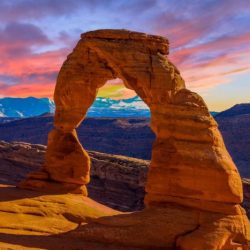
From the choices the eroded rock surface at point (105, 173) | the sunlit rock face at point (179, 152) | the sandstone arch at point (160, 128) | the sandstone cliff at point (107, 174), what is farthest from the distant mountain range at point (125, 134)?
the sunlit rock face at point (179, 152)

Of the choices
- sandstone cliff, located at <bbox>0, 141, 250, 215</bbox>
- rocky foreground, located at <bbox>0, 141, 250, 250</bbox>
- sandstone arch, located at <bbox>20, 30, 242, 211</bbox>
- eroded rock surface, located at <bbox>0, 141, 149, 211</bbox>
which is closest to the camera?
rocky foreground, located at <bbox>0, 141, 250, 250</bbox>

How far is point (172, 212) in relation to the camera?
17.5 metres

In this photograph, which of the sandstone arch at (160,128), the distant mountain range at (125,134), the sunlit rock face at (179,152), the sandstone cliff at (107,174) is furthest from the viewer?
the distant mountain range at (125,134)

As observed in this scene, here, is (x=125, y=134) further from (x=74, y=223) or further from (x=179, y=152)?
(x=179, y=152)

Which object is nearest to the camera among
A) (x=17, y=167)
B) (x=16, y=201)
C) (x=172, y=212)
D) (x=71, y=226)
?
(x=172, y=212)

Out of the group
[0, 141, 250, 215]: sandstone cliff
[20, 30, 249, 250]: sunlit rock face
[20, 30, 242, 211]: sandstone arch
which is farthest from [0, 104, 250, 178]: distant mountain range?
[20, 30, 249, 250]: sunlit rock face

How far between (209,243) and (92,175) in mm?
34882

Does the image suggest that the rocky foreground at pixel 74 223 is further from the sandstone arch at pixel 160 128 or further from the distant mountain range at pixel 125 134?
the distant mountain range at pixel 125 134

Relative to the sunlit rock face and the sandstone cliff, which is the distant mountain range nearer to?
the sandstone cliff

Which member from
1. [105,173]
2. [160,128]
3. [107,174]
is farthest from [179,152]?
[105,173]

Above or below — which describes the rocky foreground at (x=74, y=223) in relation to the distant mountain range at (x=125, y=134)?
below

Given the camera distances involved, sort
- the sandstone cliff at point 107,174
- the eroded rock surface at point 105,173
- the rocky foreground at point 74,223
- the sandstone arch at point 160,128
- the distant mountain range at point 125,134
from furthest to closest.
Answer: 1. the distant mountain range at point 125,134
2. the eroded rock surface at point 105,173
3. the sandstone cliff at point 107,174
4. the sandstone arch at point 160,128
5. the rocky foreground at point 74,223

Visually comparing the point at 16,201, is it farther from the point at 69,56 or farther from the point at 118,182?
the point at 118,182

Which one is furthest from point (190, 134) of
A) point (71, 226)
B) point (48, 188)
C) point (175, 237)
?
point (48, 188)
